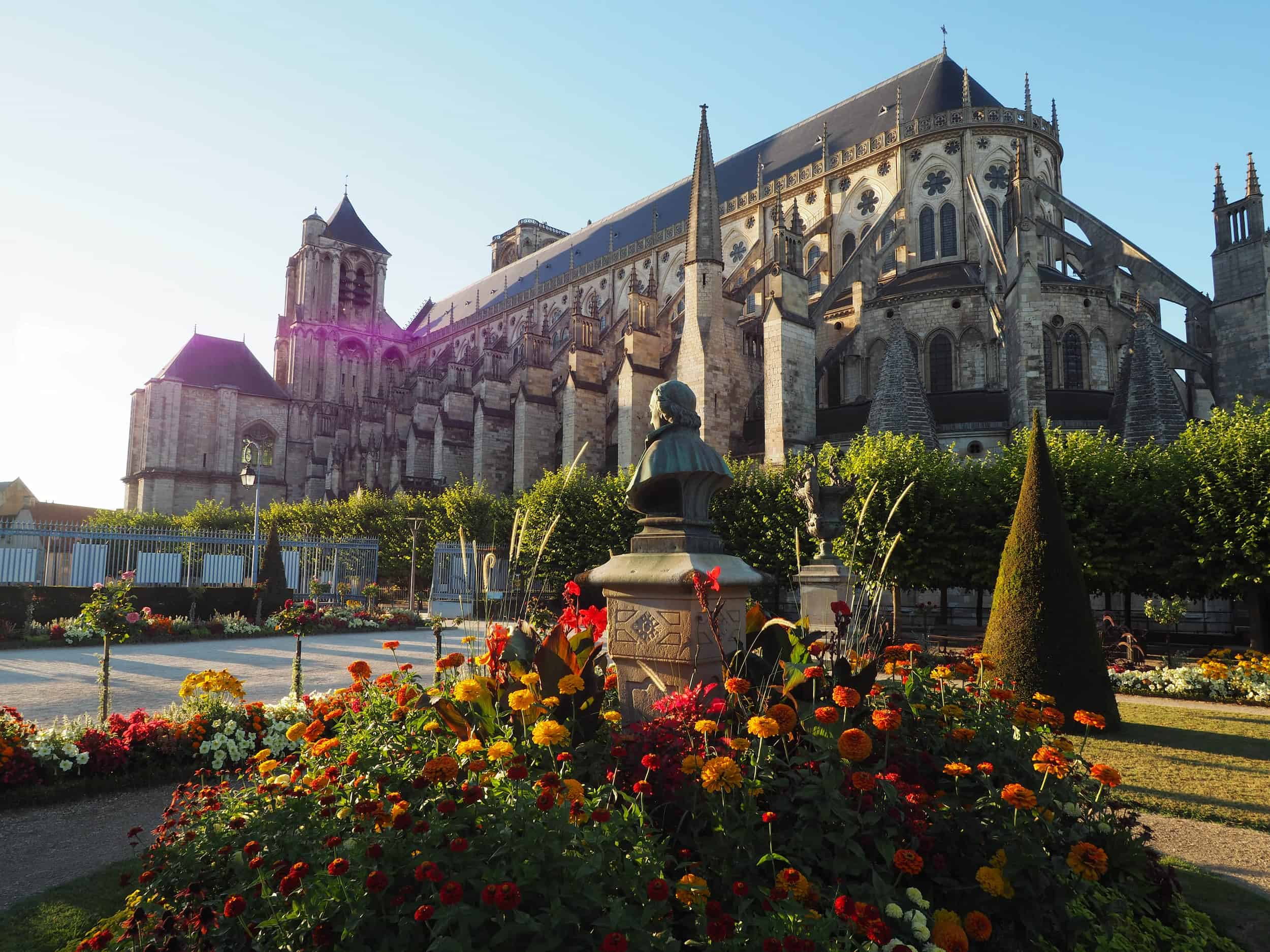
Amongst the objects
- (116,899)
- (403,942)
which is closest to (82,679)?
(116,899)

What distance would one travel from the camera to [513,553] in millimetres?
4672

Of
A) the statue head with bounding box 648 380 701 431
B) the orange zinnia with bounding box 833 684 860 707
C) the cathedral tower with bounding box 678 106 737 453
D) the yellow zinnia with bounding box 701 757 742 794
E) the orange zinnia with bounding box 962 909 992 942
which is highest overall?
the cathedral tower with bounding box 678 106 737 453

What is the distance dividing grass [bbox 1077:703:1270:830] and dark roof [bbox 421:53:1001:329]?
1021 inches

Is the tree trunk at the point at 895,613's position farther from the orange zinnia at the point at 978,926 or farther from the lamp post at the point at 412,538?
the lamp post at the point at 412,538

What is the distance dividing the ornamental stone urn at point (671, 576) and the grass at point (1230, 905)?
245cm

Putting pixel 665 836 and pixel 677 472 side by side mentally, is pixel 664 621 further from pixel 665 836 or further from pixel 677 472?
pixel 665 836

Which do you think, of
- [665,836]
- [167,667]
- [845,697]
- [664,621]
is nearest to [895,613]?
[664,621]

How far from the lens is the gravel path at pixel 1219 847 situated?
4444 mm

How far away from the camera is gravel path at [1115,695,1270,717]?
31.7 ft

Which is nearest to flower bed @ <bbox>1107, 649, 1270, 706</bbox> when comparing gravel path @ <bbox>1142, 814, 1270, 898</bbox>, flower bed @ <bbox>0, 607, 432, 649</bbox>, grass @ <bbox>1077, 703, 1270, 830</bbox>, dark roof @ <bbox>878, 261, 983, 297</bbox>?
grass @ <bbox>1077, 703, 1270, 830</bbox>

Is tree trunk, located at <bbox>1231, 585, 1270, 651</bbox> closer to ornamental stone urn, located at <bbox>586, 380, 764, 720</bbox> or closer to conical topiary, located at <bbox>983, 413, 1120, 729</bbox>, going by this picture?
conical topiary, located at <bbox>983, 413, 1120, 729</bbox>

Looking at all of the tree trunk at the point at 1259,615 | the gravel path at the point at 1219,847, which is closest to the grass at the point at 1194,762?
the gravel path at the point at 1219,847

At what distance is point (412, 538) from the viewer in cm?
2522

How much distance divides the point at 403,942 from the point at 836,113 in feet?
125
